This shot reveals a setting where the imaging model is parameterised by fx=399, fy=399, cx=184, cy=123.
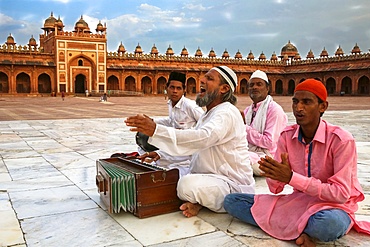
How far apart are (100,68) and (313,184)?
37085 mm

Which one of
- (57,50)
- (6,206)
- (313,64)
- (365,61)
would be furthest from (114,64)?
(6,206)

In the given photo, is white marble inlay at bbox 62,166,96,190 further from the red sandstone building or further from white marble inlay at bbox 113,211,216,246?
the red sandstone building

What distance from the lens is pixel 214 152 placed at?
2.60 m

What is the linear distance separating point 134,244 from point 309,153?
3.41 feet

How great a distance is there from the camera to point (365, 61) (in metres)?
37.2

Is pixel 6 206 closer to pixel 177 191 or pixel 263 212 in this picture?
pixel 177 191

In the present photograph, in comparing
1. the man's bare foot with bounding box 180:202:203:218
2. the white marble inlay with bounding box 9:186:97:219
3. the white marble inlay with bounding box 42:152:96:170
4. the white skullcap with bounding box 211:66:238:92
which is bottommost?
the white marble inlay with bounding box 42:152:96:170

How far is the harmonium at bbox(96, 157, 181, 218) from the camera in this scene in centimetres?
248

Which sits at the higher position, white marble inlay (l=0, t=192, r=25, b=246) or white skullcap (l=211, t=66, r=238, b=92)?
white skullcap (l=211, t=66, r=238, b=92)

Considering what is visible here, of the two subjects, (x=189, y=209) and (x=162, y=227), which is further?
(x=189, y=209)

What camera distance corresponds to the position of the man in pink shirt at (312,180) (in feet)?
6.43

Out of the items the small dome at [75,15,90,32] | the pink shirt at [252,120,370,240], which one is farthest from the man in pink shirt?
the small dome at [75,15,90,32]

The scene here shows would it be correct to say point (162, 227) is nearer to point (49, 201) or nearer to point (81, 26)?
point (49, 201)

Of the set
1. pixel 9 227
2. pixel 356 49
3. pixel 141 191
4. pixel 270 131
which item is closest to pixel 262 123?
pixel 270 131
